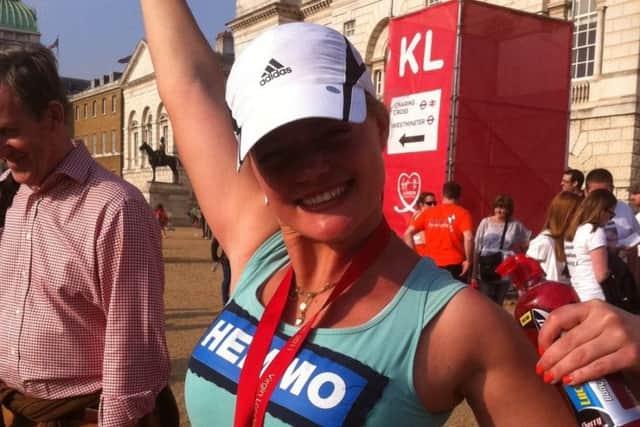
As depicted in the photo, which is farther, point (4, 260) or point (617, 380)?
point (4, 260)

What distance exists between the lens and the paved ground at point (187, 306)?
514 cm

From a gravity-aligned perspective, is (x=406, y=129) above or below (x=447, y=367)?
above

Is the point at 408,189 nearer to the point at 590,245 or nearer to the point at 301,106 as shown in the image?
the point at 590,245

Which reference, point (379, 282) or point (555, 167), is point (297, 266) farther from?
point (555, 167)

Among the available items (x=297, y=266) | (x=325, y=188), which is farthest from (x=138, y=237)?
(x=325, y=188)

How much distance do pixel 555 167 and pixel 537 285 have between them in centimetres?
882

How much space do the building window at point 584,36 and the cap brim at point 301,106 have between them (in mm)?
17847

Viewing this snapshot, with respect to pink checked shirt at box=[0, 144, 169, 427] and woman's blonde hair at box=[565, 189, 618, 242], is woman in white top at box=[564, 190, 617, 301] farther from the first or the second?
pink checked shirt at box=[0, 144, 169, 427]

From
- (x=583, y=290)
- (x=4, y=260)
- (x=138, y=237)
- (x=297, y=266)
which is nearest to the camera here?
(x=297, y=266)

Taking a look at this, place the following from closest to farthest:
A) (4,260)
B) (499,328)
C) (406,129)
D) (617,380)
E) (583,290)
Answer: (617,380), (499,328), (4,260), (583,290), (406,129)

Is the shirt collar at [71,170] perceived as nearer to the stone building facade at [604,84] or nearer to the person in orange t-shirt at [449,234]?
the person in orange t-shirt at [449,234]

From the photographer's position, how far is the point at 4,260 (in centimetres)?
224

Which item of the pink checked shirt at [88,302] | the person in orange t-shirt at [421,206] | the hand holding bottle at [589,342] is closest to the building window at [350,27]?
the person in orange t-shirt at [421,206]

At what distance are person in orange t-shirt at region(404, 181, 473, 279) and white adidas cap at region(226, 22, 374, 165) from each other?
5.81m
